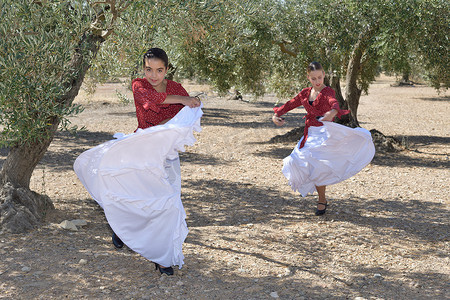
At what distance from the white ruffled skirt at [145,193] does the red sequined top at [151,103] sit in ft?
1.12

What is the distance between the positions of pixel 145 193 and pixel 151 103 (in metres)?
0.92

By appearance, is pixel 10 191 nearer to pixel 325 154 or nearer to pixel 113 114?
pixel 325 154

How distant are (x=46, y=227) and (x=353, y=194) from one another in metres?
5.50

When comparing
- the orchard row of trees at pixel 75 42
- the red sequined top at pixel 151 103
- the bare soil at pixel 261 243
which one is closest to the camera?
the bare soil at pixel 261 243

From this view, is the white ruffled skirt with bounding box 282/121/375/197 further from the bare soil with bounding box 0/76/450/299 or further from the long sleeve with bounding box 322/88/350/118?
the bare soil with bounding box 0/76/450/299

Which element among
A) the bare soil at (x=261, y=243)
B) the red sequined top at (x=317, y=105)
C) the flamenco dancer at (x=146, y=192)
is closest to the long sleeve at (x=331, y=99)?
the red sequined top at (x=317, y=105)

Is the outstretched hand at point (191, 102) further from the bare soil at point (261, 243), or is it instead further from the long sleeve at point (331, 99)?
the long sleeve at point (331, 99)

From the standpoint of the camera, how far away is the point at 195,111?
5027 millimetres

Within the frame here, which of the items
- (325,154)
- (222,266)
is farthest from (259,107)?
(222,266)

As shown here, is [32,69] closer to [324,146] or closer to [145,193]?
[145,193]

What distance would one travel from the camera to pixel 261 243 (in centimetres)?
615

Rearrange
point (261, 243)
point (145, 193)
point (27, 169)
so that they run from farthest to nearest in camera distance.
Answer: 1. point (27, 169)
2. point (261, 243)
3. point (145, 193)

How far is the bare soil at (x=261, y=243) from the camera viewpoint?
4.75m

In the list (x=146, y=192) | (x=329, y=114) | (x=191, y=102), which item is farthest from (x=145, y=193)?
(x=329, y=114)
